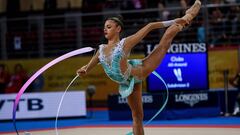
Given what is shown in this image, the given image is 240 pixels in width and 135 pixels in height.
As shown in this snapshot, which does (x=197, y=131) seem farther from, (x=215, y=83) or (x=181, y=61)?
(x=215, y=83)

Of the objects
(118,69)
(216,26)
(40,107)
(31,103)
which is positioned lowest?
(40,107)

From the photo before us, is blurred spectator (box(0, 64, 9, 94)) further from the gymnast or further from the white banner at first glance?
the gymnast

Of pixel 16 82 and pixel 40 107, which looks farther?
pixel 16 82

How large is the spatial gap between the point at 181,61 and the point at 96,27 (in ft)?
13.5

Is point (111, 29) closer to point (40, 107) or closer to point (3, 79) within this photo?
point (40, 107)

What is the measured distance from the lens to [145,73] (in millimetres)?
6215

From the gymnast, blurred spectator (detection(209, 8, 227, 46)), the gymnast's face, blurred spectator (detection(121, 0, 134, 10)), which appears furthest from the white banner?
the gymnast's face

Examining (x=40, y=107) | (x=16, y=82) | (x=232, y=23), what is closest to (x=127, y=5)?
(x=232, y=23)

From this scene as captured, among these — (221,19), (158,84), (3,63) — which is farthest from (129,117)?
(3,63)

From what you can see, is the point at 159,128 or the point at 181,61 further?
the point at 181,61

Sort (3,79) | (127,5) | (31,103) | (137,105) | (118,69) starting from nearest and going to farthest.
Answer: (118,69)
(137,105)
(31,103)
(3,79)
(127,5)

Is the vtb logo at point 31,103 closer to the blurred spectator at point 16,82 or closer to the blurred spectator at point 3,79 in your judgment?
the blurred spectator at point 16,82

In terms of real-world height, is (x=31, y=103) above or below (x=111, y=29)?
below

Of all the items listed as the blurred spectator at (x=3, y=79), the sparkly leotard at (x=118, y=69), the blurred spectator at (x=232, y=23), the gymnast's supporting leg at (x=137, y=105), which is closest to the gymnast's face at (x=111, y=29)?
the sparkly leotard at (x=118, y=69)
